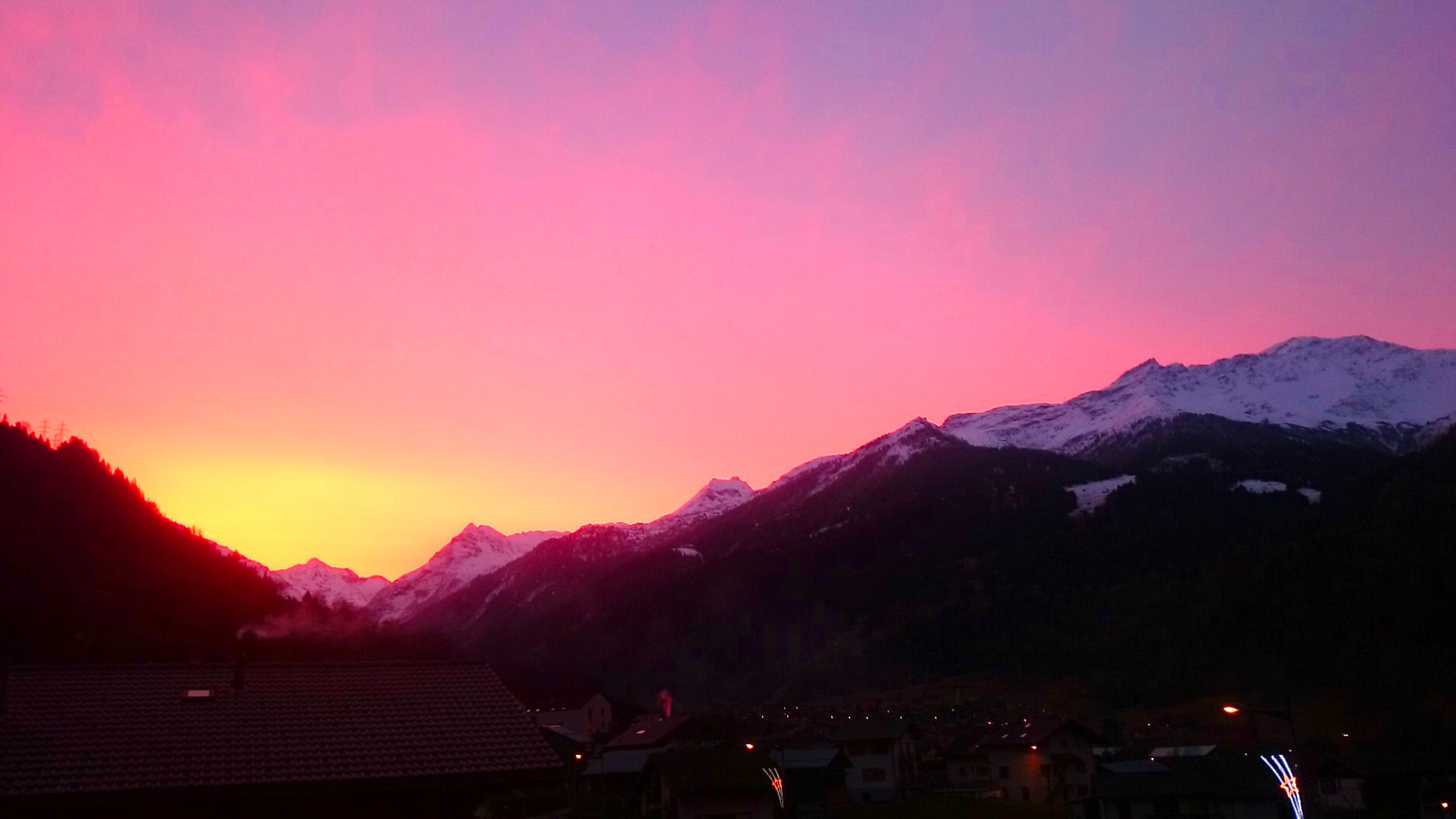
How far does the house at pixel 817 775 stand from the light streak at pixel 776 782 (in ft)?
31.9

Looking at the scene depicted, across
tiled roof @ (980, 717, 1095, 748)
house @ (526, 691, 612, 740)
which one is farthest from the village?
house @ (526, 691, 612, 740)

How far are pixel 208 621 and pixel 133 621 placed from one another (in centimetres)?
605

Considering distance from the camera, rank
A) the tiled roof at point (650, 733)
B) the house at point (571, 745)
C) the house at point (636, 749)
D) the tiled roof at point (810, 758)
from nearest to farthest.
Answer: the house at point (636, 749) → the tiled roof at point (810, 758) → the tiled roof at point (650, 733) → the house at point (571, 745)

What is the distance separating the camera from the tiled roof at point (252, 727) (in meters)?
14.5

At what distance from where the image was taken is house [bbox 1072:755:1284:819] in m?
43.1

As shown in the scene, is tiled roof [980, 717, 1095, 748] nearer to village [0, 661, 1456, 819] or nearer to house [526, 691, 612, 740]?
village [0, 661, 1456, 819]

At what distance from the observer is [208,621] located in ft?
251

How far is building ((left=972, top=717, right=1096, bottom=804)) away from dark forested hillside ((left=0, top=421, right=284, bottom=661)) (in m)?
44.4

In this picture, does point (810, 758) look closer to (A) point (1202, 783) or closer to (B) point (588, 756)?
(B) point (588, 756)

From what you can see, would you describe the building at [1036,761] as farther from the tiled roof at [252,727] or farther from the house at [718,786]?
the tiled roof at [252,727]

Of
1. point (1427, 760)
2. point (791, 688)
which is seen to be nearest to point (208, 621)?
point (1427, 760)

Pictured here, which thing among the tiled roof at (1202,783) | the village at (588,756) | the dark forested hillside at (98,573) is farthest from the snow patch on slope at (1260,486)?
the dark forested hillside at (98,573)

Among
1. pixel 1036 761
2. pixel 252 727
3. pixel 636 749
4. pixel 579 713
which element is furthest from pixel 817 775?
pixel 252 727

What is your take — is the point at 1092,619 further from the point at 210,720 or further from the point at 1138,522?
the point at 210,720
